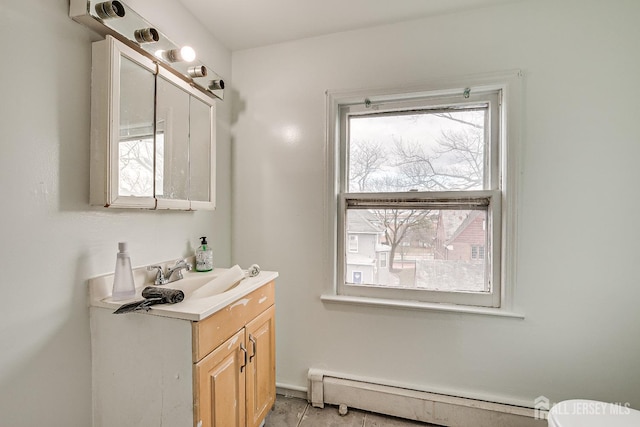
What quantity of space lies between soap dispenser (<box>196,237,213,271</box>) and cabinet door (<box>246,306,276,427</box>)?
16.9 inches

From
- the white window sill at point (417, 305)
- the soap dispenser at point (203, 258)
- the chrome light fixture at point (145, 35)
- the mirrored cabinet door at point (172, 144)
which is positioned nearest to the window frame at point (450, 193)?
the white window sill at point (417, 305)

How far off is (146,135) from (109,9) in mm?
460

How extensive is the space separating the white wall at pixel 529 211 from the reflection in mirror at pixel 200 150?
0.47 m

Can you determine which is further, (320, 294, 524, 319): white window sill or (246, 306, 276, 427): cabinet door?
(320, 294, 524, 319): white window sill

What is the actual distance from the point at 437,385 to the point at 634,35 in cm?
209

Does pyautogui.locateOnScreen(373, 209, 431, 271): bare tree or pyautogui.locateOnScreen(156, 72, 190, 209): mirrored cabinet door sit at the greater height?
pyautogui.locateOnScreen(156, 72, 190, 209): mirrored cabinet door

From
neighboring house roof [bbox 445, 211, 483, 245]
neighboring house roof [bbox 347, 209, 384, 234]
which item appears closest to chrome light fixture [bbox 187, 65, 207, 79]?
neighboring house roof [bbox 347, 209, 384, 234]

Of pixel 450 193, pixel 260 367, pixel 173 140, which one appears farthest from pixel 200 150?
pixel 450 193

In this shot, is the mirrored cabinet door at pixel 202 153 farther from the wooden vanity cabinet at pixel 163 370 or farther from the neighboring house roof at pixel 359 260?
the neighboring house roof at pixel 359 260

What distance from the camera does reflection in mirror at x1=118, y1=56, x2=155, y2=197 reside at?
3.68 feet

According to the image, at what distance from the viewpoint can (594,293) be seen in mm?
1421

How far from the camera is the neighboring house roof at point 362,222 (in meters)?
1.79

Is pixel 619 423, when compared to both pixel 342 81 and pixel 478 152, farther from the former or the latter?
pixel 342 81

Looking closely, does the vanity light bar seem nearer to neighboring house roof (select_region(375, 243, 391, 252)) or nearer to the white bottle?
the white bottle
